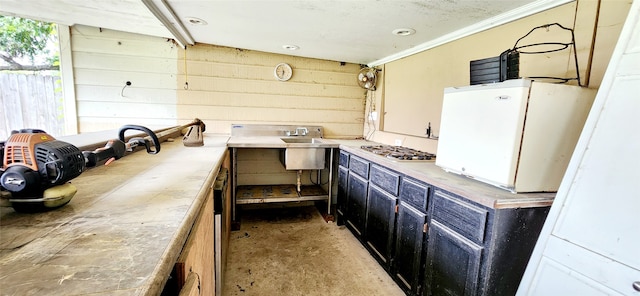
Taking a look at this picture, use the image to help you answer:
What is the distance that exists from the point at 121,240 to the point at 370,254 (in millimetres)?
2195

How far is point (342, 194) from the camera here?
305 cm

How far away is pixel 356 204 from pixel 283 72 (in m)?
1.95

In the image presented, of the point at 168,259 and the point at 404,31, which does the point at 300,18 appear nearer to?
the point at 404,31

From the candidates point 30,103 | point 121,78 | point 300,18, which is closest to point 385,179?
point 300,18

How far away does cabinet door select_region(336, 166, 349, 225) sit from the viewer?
297 cm

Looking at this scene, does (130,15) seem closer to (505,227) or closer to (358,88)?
(358,88)

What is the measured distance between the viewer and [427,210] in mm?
1690

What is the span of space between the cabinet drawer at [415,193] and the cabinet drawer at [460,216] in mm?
82

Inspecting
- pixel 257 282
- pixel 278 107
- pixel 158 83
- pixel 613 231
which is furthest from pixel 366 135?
pixel 613 231

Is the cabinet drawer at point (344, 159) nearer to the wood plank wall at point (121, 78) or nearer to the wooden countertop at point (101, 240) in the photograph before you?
the wooden countertop at point (101, 240)

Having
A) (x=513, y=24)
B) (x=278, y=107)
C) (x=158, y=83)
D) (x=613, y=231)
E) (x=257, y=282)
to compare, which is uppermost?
(x=513, y=24)

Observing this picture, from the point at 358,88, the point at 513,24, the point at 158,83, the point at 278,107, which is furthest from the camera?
the point at 358,88

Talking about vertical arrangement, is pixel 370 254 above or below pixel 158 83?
below

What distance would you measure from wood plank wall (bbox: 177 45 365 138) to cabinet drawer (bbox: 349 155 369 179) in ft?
3.64
